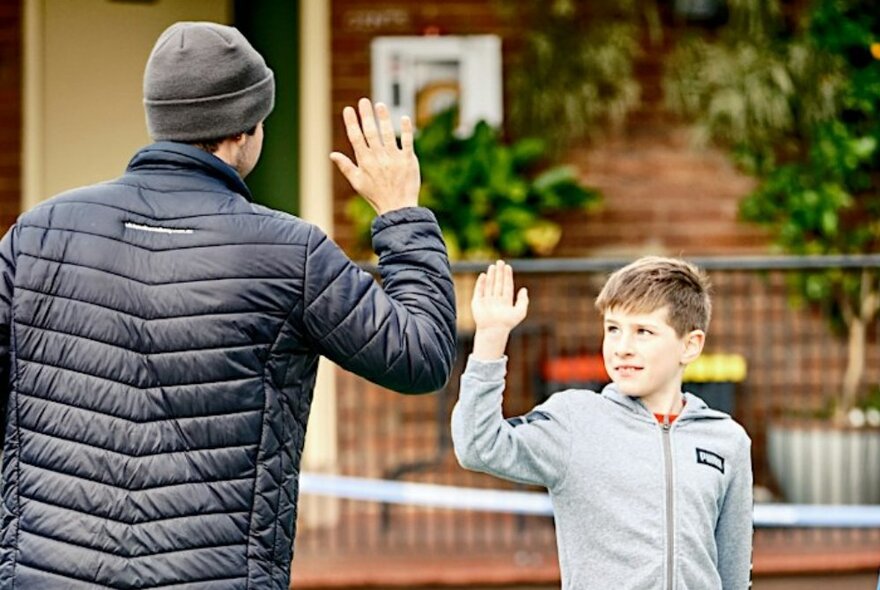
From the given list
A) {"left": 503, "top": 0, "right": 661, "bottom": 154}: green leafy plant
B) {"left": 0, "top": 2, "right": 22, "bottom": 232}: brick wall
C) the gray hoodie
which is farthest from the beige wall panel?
the gray hoodie

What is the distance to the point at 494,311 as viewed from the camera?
310 cm

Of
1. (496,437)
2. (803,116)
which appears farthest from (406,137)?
(803,116)

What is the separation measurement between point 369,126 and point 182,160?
1.14 feet

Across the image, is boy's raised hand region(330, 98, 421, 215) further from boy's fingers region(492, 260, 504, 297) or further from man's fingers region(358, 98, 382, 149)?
boy's fingers region(492, 260, 504, 297)

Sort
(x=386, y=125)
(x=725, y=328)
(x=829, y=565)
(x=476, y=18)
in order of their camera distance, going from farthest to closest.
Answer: (x=476, y=18), (x=725, y=328), (x=829, y=565), (x=386, y=125)

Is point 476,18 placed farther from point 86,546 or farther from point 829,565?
point 86,546

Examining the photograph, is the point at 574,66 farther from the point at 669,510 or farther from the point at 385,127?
the point at 385,127

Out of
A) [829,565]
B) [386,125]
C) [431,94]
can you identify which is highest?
[431,94]

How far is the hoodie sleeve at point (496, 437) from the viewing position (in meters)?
3.10

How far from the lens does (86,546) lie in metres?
2.65

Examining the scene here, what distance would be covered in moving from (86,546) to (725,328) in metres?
5.71

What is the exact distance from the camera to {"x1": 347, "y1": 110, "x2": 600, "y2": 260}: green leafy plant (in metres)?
7.99

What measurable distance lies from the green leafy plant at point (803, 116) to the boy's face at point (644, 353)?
16.7ft

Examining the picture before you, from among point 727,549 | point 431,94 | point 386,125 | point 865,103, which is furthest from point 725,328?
point 386,125
